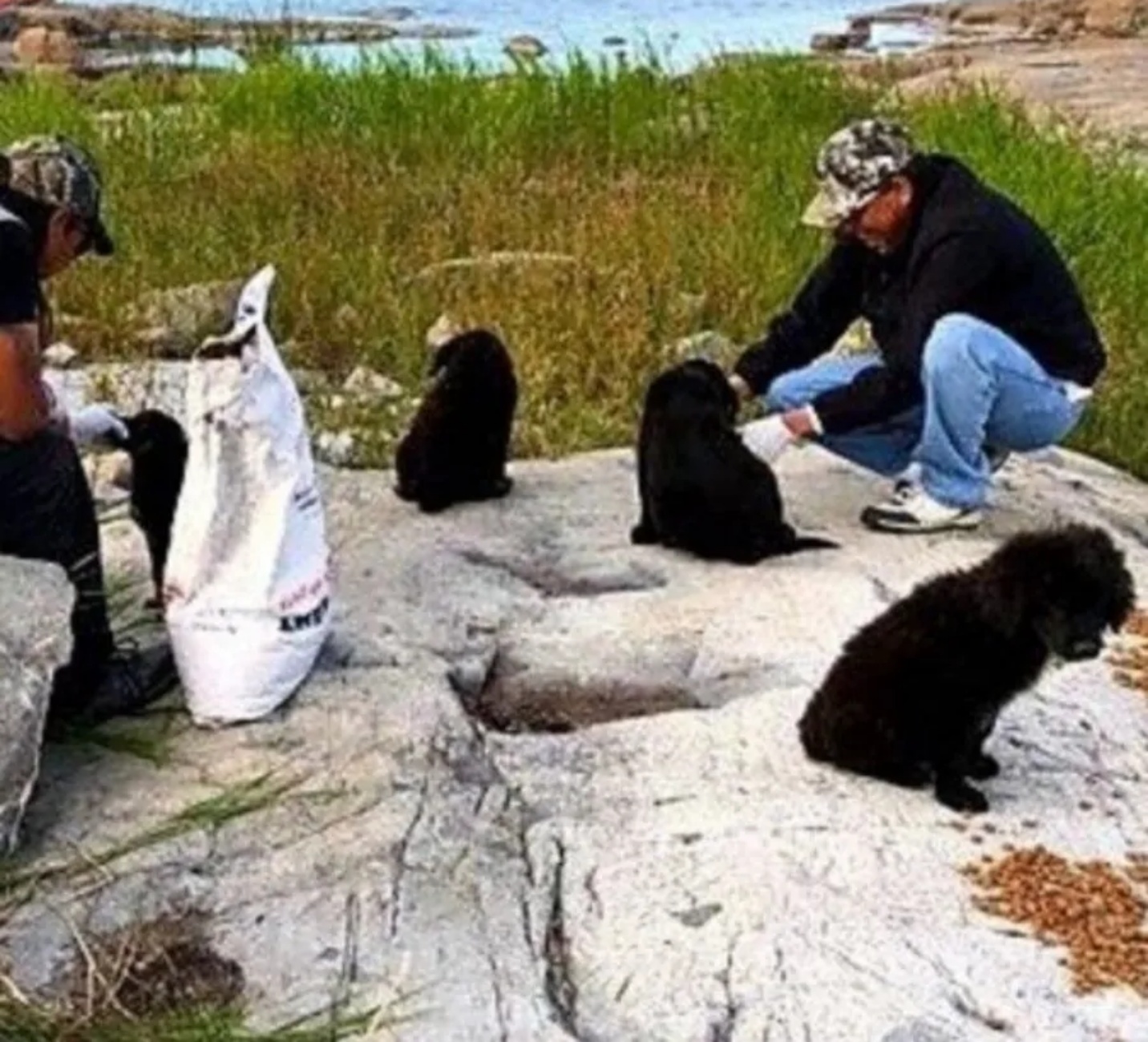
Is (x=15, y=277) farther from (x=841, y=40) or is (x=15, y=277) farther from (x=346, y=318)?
(x=841, y=40)

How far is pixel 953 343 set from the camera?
7.93m

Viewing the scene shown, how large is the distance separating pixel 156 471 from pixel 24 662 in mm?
1458

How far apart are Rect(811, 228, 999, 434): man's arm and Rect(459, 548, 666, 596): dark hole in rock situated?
2.66 feet

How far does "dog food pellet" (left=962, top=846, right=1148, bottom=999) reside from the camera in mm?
5238

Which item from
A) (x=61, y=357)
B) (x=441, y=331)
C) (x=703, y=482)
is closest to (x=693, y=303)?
(x=441, y=331)

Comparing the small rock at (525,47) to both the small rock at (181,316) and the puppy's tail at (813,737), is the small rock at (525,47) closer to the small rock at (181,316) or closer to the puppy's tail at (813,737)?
the small rock at (181,316)

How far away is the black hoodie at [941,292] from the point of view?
312 inches

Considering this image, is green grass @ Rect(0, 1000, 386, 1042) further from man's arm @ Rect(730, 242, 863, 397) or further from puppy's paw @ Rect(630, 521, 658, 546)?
man's arm @ Rect(730, 242, 863, 397)

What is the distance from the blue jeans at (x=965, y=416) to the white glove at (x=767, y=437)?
181mm

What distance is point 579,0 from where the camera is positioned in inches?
1581

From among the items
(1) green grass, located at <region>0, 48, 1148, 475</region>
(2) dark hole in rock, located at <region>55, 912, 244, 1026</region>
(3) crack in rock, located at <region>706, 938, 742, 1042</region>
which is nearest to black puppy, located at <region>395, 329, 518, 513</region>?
(1) green grass, located at <region>0, 48, 1148, 475</region>

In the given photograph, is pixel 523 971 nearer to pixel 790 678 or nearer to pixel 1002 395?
pixel 790 678

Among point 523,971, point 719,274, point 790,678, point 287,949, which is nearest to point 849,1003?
point 523,971

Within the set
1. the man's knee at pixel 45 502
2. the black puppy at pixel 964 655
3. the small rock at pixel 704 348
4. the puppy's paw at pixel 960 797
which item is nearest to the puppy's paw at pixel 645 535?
the black puppy at pixel 964 655
